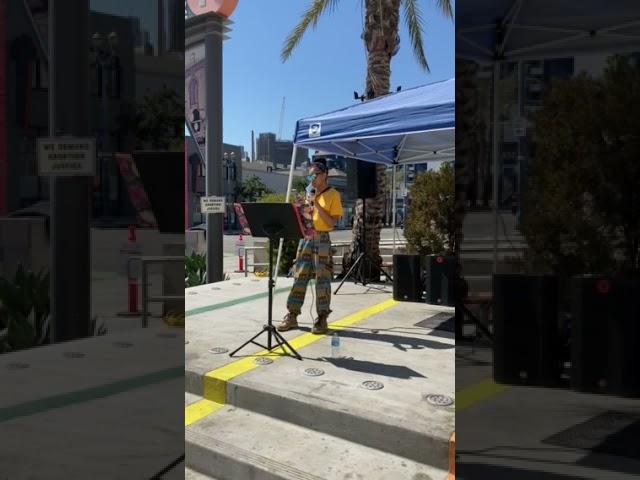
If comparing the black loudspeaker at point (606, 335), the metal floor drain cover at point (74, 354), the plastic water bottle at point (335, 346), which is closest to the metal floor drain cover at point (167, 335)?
the metal floor drain cover at point (74, 354)

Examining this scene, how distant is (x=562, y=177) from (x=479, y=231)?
0.72ft

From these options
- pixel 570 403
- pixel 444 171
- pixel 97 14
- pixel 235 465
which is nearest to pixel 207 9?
pixel 444 171

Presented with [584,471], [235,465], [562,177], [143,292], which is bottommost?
[235,465]

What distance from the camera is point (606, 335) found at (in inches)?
51.5

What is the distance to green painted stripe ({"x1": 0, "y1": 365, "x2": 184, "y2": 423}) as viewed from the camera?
4.44 feet

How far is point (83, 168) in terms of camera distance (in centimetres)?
137

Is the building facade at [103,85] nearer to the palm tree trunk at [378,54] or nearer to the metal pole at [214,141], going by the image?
the metal pole at [214,141]

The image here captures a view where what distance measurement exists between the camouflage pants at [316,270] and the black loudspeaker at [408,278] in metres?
2.23

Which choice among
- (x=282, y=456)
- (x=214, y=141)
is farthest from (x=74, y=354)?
(x=214, y=141)

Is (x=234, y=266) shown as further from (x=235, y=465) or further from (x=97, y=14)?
→ (x=97, y=14)

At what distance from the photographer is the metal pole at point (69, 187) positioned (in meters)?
1.37

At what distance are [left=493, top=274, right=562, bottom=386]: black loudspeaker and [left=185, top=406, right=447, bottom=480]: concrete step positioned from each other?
2082mm

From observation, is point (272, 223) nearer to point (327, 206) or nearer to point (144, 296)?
point (327, 206)

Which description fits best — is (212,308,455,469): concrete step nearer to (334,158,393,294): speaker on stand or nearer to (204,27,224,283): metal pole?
(334,158,393,294): speaker on stand
